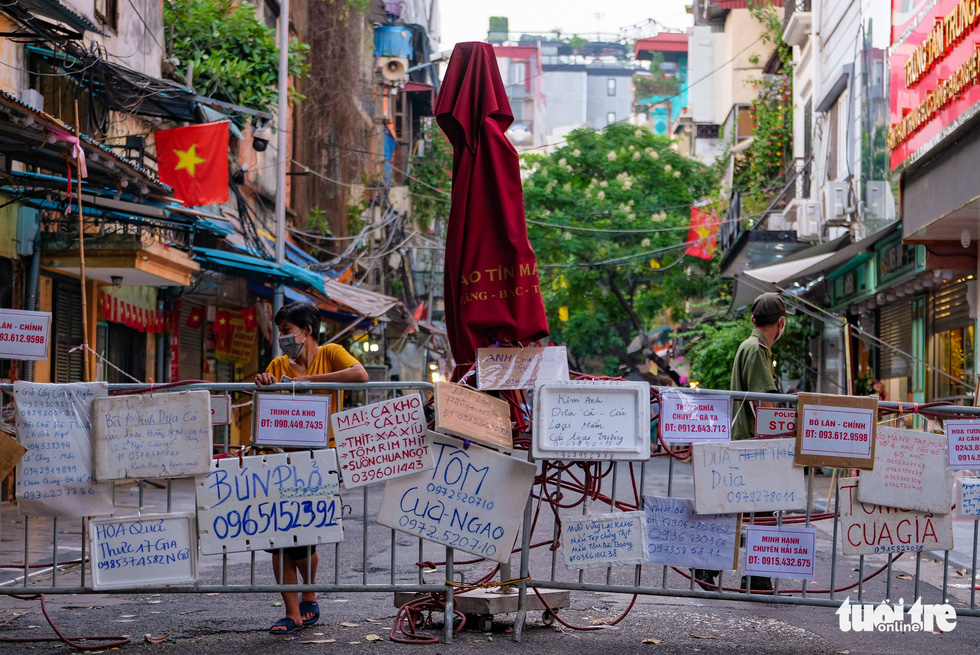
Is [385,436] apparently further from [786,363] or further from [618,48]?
[618,48]

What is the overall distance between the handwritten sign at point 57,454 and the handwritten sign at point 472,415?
1663 millimetres

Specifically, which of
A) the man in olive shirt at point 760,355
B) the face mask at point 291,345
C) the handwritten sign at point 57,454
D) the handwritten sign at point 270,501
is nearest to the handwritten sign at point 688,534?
the man in olive shirt at point 760,355

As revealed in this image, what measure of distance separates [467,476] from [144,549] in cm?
159

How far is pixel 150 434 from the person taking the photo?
5.36 m

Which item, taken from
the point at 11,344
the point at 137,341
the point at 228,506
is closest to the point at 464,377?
the point at 228,506

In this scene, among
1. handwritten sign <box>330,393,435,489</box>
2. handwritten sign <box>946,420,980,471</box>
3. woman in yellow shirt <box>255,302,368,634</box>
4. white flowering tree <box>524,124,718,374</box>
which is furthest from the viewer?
white flowering tree <box>524,124,718,374</box>

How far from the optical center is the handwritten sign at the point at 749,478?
546cm

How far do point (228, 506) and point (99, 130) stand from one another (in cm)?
1086

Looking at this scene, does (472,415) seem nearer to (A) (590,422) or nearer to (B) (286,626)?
(A) (590,422)

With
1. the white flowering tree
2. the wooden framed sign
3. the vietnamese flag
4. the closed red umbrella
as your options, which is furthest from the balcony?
the wooden framed sign

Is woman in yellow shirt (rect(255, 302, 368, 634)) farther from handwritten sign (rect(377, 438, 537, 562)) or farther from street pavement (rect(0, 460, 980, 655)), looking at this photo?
handwritten sign (rect(377, 438, 537, 562))

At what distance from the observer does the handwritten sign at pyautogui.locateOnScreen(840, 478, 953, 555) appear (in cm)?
551

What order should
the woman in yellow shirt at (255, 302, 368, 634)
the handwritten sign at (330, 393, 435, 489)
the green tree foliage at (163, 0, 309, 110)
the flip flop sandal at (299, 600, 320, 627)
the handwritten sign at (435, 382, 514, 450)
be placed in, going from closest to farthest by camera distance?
the handwritten sign at (435, 382, 514, 450) < the handwritten sign at (330, 393, 435, 489) < the woman in yellow shirt at (255, 302, 368, 634) < the flip flop sandal at (299, 600, 320, 627) < the green tree foliage at (163, 0, 309, 110)

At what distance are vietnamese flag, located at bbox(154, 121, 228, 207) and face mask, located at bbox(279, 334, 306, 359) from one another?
973cm
